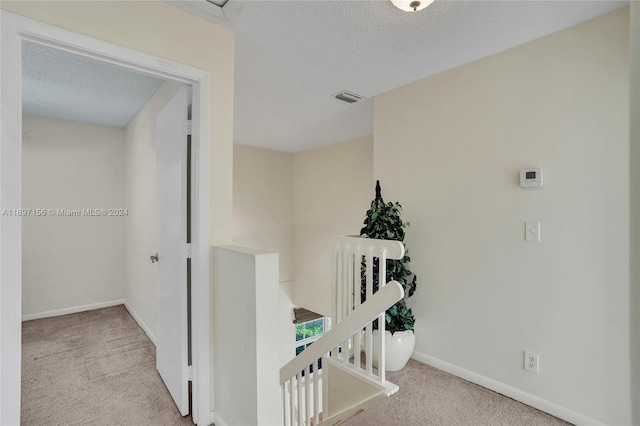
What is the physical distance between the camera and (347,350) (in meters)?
2.25

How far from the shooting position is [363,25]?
1.92 meters

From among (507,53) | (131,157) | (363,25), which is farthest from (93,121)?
(507,53)

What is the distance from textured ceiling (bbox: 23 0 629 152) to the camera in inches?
70.7

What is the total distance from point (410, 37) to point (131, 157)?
332cm

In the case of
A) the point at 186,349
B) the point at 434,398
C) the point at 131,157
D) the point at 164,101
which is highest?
the point at 164,101

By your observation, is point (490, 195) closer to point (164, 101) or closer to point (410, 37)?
point (410, 37)

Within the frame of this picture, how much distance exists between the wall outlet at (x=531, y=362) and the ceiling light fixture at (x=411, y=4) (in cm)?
226

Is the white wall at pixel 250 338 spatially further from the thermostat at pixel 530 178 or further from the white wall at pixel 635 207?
the thermostat at pixel 530 178

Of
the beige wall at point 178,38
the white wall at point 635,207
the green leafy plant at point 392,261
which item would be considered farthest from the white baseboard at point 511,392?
the white wall at point 635,207

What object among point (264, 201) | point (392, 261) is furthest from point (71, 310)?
point (392, 261)

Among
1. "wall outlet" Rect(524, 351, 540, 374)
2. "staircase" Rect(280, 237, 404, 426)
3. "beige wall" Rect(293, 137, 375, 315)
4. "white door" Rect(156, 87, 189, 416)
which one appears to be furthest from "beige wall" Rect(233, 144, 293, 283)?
"wall outlet" Rect(524, 351, 540, 374)

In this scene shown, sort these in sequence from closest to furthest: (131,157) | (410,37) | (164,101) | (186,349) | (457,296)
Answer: (186,349) < (410,37) < (457,296) < (164,101) < (131,157)

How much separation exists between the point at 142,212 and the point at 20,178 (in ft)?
6.19

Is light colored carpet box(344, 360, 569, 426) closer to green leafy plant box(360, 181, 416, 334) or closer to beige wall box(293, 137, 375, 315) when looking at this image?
green leafy plant box(360, 181, 416, 334)
